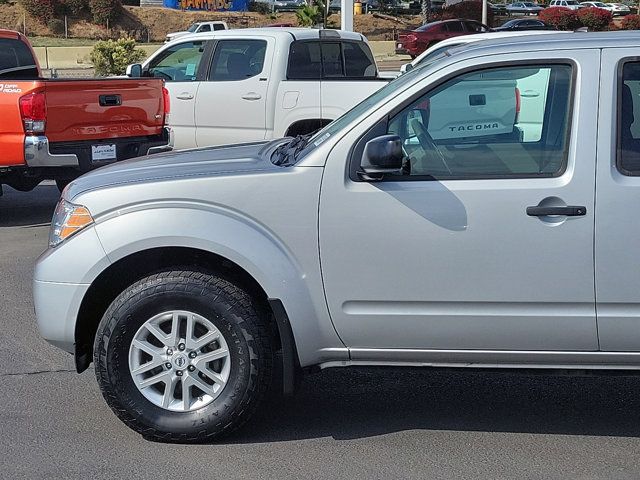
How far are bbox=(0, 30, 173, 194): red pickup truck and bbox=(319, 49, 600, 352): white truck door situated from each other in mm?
5850

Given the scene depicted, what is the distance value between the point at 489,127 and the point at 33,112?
20.2ft

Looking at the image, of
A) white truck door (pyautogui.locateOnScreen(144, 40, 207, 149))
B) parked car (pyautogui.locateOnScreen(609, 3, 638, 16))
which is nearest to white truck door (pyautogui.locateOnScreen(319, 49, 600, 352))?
white truck door (pyautogui.locateOnScreen(144, 40, 207, 149))

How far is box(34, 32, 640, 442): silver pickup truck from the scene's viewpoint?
4336mm

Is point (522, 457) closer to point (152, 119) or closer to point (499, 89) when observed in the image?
point (499, 89)

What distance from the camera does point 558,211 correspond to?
430 centimetres

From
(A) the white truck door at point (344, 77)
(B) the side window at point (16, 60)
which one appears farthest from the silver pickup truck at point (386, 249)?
(B) the side window at point (16, 60)

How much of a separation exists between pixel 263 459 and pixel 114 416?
970 millimetres

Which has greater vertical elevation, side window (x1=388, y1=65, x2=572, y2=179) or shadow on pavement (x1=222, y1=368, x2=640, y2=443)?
side window (x1=388, y1=65, x2=572, y2=179)

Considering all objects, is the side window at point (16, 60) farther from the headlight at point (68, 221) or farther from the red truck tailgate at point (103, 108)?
the headlight at point (68, 221)

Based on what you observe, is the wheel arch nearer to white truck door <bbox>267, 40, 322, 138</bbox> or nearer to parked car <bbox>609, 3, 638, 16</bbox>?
white truck door <bbox>267, 40, 322, 138</bbox>

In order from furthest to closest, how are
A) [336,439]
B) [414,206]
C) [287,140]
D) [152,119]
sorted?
[152,119] → [287,140] → [336,439] → [414,206]

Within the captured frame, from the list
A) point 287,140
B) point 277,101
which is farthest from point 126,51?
point 287,140

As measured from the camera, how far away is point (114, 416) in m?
5.10

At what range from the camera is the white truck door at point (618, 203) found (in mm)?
4289
